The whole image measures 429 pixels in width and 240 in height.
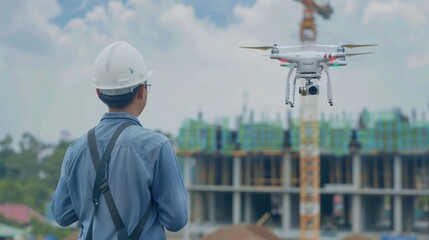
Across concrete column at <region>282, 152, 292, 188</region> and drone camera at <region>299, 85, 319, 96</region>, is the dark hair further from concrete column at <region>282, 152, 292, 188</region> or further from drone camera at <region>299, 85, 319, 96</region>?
concrete column at <region>282, 152, 292, 188</region>

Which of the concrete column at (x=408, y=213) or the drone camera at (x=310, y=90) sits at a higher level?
the drone camera at (x=310, y=90)

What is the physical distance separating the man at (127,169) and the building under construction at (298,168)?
36775 millimetres

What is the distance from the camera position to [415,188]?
40750 mm

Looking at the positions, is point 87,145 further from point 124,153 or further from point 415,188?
point 415,188

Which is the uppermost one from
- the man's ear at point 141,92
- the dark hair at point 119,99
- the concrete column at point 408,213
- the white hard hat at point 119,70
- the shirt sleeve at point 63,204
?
the white hard hat at point 119,70

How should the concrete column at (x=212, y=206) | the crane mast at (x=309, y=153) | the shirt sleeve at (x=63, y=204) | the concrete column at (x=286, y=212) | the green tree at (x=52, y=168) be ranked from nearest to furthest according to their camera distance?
the shirt sleeve at (x=63, y=204) < the crane mast at (x=309, y=153) < the concrete column at (x=286, y=212) < the concrete column at (x=212, y=206) < the green tree at (x=52, y=168)

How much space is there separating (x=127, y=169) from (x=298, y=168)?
40.3 m

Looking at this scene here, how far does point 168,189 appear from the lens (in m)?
2.38

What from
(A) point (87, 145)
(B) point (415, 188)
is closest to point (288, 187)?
(B) point (415, 188)

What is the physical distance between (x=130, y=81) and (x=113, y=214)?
0.40 metres

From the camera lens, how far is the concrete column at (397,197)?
131 ft

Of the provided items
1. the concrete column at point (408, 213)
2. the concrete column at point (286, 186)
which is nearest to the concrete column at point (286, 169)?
the concrete column at point (286, 186)

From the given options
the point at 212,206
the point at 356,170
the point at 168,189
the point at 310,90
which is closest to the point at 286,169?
the point at 356,170

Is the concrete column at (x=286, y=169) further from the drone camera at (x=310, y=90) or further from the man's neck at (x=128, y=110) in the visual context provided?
the drone camera at (x=310, y=90)
